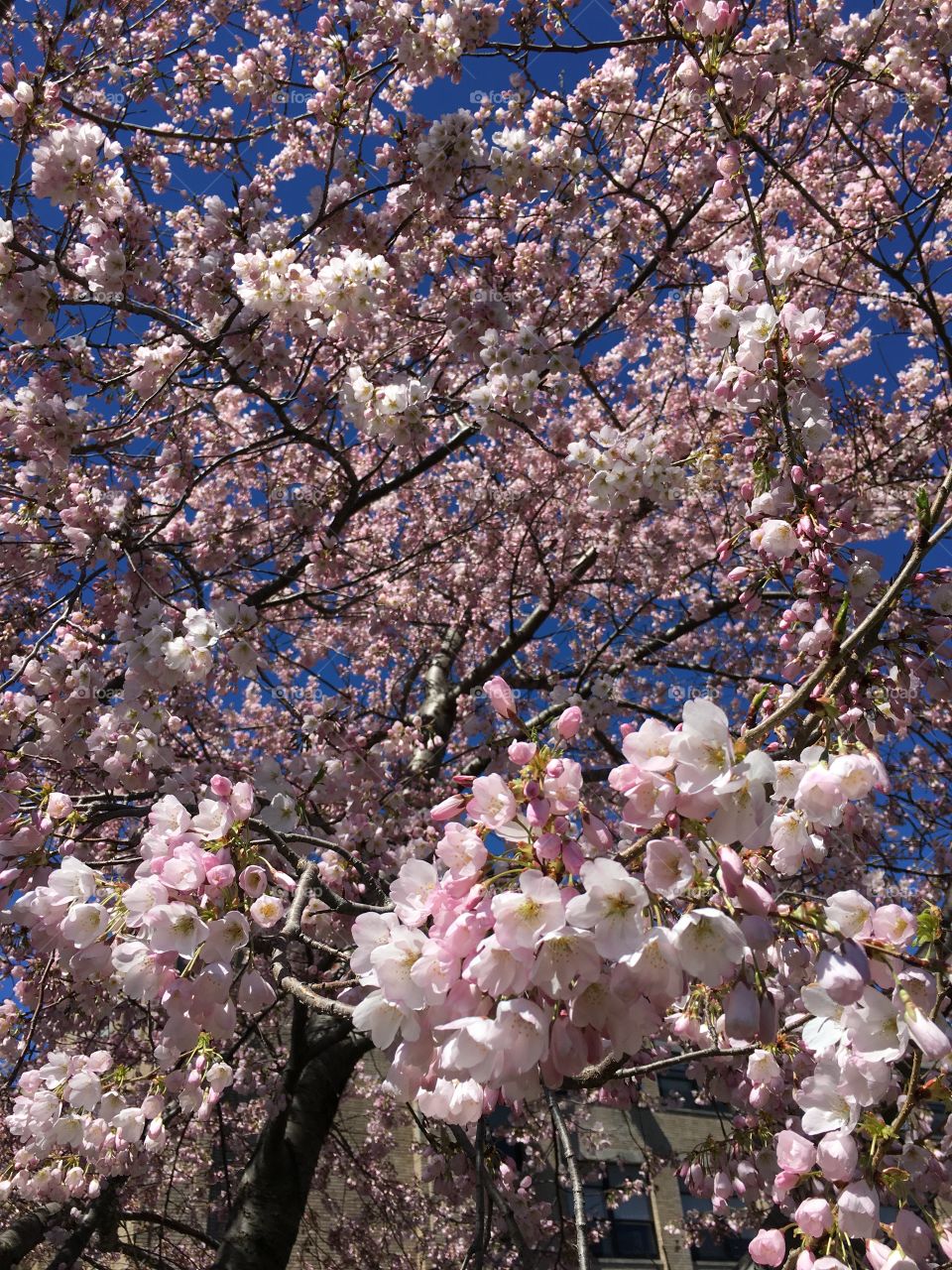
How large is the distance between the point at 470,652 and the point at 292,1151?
5081 millimetres

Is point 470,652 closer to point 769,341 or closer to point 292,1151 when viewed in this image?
point 292,1151

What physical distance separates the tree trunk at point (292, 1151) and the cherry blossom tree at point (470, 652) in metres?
0.02

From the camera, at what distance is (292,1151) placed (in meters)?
4.45

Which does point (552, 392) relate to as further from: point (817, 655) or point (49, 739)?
point (49, 739)

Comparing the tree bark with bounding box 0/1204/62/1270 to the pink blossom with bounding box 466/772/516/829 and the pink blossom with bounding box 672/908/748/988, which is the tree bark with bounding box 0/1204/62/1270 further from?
the pink blossom with bounding box 672/908/748/988

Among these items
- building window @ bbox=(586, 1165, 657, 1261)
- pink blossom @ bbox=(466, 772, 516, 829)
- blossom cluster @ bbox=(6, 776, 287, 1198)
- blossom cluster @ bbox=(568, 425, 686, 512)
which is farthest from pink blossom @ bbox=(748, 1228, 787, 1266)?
building window @ bbox=(586, 1165, 657, 1261)

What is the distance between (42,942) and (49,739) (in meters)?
1.51

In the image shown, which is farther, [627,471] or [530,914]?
[627,471]

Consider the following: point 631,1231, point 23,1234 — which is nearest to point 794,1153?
point 23,1234

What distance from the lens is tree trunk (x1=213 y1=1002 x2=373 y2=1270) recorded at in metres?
4.11

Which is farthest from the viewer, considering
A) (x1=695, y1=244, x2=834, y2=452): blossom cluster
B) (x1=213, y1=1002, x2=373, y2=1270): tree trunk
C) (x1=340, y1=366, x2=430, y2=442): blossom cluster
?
(x1=213, y1=1002, x2=373, y2=1270): tree trunk

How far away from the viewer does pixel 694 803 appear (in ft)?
3.93

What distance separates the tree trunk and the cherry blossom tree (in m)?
0.02

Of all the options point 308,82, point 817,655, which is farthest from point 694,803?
point 308,82
